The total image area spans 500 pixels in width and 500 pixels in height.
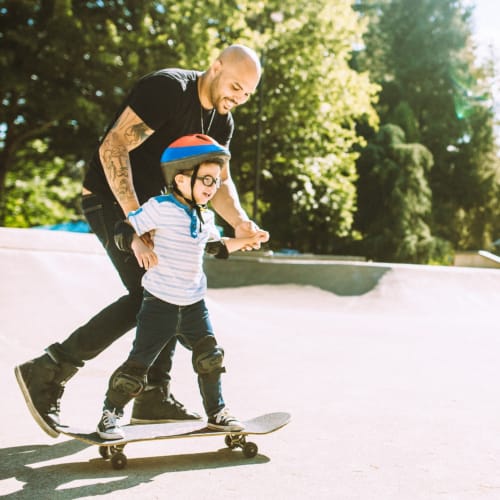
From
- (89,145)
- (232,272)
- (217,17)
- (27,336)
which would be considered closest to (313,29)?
(217,17)

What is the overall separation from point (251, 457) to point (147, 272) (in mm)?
963

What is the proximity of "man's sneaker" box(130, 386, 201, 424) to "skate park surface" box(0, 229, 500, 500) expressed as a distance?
12cm

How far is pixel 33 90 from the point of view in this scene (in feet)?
53.5

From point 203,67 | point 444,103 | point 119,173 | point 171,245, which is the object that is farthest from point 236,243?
point 444,103

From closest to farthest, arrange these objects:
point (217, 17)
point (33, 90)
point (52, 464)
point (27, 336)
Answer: point (52, 464), point (27, 336), point (33, 90), point (217, 17)

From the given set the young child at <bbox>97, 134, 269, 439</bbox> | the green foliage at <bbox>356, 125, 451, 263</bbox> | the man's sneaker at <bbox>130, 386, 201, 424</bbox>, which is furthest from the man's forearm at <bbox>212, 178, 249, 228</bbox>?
the green foliage at <bbox>356, 125, 451, 263</bbox>

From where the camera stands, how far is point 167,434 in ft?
9.36

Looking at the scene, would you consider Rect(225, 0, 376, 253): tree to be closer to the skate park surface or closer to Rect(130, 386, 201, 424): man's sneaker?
the skate park surface

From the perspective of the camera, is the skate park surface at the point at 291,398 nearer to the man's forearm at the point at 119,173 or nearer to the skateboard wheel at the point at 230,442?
the skateboard wheel at the point at 230,442

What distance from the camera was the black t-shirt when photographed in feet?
9.86

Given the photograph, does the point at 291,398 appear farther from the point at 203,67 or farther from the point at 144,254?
the point at 203,67

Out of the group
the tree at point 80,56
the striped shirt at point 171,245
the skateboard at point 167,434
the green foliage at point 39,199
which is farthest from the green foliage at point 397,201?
the striped shirt at point 171,245

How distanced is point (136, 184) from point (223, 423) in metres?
1.26

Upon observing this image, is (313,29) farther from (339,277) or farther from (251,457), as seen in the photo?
(251,457)
